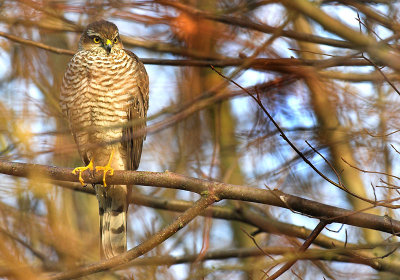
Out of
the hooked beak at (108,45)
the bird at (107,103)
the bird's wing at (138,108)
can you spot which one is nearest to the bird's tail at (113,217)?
the bird at (107,103)

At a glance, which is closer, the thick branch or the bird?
the thick branch

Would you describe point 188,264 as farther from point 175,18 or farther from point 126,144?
point 175,18

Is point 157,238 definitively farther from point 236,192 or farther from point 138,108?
point 138,108

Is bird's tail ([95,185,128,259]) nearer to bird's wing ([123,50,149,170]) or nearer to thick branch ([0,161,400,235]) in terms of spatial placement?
bird's wing ([123,50,149,170])

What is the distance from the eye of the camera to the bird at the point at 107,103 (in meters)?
5.16

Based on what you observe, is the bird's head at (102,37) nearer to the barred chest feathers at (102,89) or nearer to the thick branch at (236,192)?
the barred chest feathers at (102,89)

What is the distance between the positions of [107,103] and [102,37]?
0.74 m

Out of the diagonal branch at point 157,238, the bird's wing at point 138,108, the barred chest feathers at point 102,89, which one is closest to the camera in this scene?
the diagonal branch at point 157,238

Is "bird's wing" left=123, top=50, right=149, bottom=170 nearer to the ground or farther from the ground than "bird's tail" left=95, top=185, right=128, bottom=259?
farther from the ground

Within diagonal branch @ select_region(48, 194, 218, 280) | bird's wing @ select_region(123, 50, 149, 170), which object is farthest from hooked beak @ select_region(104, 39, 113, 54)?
diagonal branch @ select_region(48, 194, 218, 280)

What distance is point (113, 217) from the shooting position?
18.3ft

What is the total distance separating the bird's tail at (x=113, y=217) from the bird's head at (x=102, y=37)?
145cm

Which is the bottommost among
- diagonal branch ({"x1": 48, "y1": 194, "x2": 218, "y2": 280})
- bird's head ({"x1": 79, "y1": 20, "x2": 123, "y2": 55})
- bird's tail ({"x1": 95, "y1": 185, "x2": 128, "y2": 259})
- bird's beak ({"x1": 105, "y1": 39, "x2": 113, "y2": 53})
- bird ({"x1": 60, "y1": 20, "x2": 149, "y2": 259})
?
diagonal branch ({"x1": 48, "y1": 194, "x2": 218, "y2": 280})

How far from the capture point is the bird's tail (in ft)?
17.6
